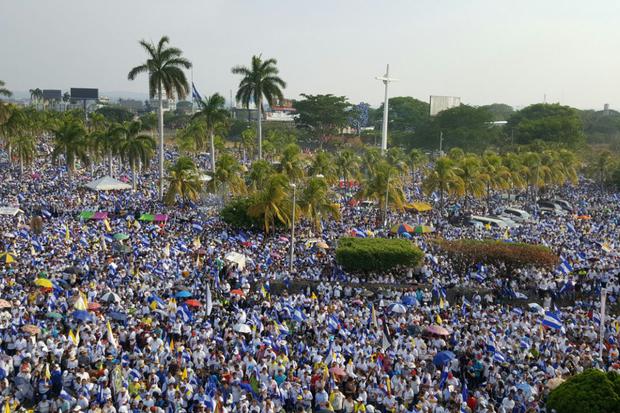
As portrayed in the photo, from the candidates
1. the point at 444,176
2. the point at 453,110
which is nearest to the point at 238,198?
the point at 444,176

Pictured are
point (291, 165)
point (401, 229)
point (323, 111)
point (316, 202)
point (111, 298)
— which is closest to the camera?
point (111, 298)

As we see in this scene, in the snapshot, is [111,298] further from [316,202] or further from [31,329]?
[316,202]

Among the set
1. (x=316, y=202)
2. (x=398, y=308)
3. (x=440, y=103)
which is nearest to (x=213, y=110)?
(x=316, y=202)

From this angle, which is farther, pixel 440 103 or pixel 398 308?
pixel 440 103

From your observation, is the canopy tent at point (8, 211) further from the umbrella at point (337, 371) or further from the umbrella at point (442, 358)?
the umbrella at point (442, 358)

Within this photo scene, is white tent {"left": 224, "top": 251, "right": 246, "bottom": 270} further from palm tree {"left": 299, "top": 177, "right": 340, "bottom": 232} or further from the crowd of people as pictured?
palm tree {"left": 299, "top": 177, "right": 340, "bottom": 232}

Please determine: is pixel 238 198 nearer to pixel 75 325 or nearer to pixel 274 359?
pixel 75 325

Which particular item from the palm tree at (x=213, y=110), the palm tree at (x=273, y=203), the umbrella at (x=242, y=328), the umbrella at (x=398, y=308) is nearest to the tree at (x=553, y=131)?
the palm tree at (x=213, y=110)
